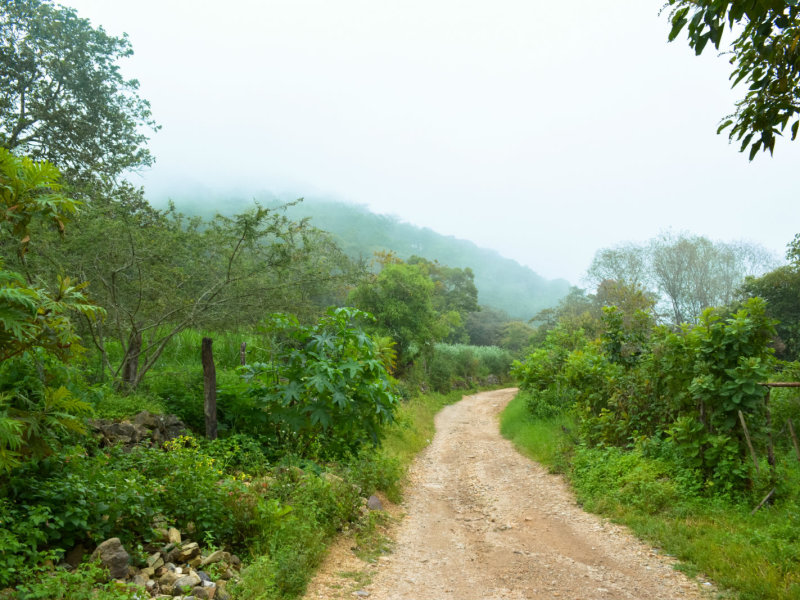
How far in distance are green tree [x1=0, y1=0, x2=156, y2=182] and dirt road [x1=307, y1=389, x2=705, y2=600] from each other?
10260 millimetres

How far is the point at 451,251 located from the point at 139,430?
120 m

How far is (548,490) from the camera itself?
28.2 feet

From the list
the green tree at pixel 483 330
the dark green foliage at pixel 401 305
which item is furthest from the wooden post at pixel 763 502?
the green tree at pixel 483 330

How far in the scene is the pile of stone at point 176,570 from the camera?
3658 millimetres

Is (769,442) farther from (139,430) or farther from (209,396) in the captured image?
(139,430)

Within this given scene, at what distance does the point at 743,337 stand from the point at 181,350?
389 inches

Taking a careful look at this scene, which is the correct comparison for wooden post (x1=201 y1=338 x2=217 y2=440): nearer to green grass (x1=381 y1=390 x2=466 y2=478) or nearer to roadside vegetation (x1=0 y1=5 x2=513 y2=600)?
roadside vegetation (x1=0 y1=5 x2=513 y2=600)

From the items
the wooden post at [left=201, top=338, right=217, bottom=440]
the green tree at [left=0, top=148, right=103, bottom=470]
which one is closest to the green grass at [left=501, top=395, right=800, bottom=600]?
the wooden post at [left=201, top=338, right=217, bottom=440]

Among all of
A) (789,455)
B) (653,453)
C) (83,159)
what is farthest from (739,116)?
(83,159)

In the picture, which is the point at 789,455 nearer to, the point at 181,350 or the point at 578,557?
the point at 578,557

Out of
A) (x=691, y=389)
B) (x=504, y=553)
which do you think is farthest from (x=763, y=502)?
(x=504, y=553)

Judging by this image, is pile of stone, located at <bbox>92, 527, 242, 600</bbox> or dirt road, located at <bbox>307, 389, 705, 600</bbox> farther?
dirt road, located at <bbox>307, 389, 705, 600</bbox>

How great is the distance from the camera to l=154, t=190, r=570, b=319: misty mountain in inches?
3890

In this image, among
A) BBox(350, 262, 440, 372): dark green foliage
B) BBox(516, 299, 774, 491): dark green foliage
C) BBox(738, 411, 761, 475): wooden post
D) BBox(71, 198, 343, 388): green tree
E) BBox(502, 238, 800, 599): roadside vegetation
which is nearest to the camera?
BBox(502, 238, 800, 599): roadside vegetation
